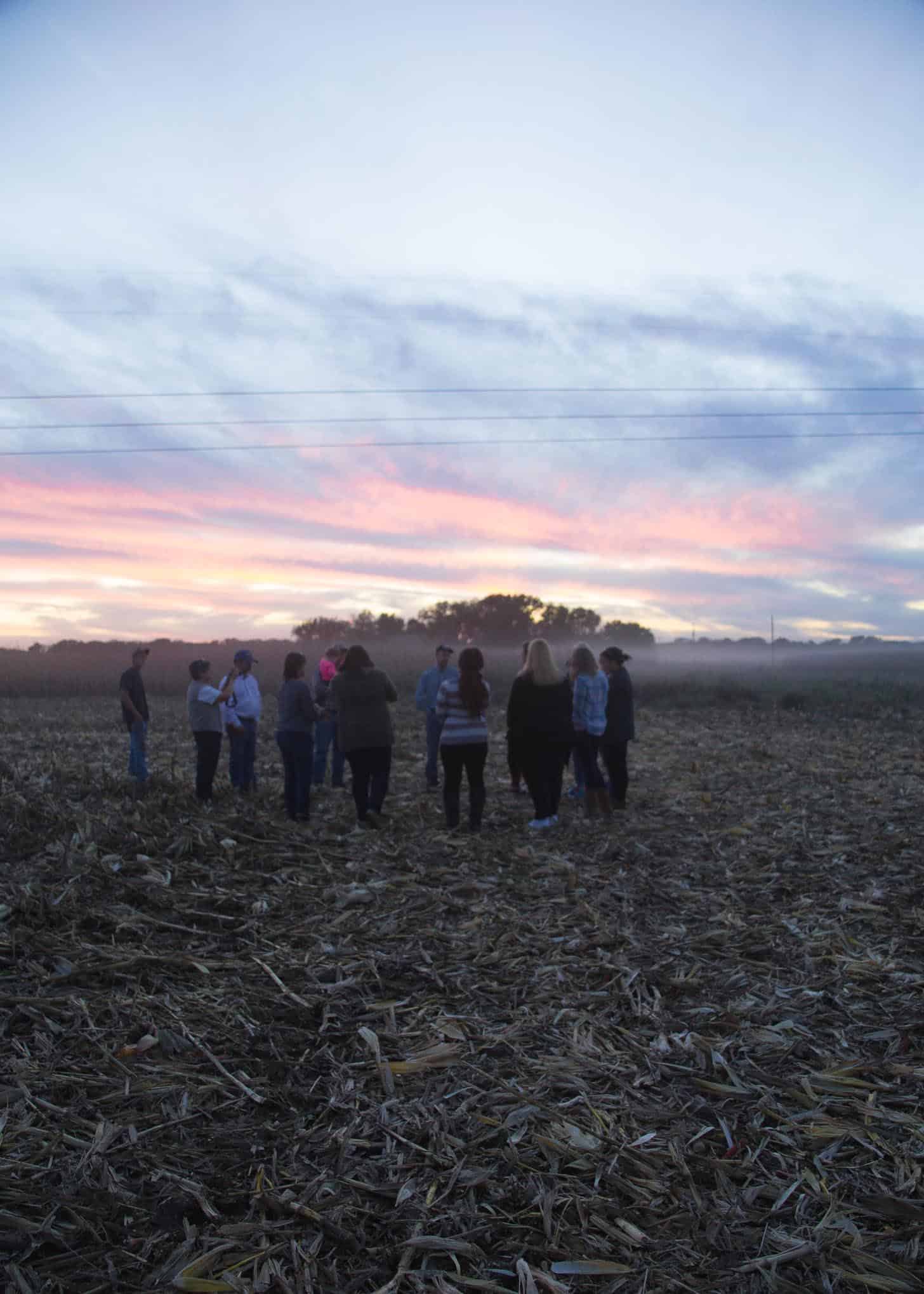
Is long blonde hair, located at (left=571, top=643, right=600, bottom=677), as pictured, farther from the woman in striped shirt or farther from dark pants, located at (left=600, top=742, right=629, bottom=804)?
the woman in striped shirt

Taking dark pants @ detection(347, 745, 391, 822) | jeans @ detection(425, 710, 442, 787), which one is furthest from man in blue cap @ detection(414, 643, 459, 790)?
dark pants @ detection(347, 745, 391, 822)

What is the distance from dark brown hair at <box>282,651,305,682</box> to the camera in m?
10.4

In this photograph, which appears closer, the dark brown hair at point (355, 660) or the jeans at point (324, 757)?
the dark brown hair at point (355, 660)

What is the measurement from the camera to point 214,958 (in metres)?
6.12

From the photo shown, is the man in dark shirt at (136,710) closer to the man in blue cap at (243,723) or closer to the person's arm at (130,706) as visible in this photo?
the person's arm at (130,706)

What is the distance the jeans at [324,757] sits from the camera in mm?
13156

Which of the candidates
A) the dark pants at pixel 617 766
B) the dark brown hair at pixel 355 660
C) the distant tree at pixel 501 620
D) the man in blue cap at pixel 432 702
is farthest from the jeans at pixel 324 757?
the distant tree at pixel 501 620

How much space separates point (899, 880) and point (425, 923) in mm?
4602

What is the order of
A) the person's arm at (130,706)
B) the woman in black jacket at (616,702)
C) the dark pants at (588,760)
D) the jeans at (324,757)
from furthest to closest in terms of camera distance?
the jeans at (324,757) < the person's arm at (130,706) < the woman in black jacket at (616,702) < the dark pants at (588,760)

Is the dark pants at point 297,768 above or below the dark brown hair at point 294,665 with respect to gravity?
below

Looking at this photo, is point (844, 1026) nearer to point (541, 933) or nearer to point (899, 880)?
point (541, 933)

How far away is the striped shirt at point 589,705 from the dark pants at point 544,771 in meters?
0.46

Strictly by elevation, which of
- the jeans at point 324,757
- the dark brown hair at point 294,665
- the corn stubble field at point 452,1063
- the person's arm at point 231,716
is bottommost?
the corn stubble field at point 452,1063

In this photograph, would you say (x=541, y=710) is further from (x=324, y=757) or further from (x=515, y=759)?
(x=324, y=757)
